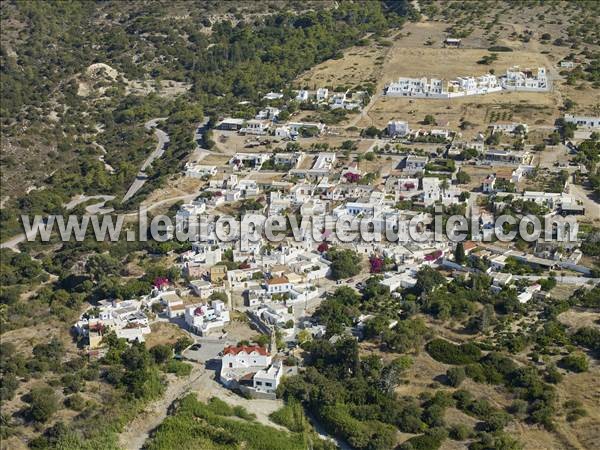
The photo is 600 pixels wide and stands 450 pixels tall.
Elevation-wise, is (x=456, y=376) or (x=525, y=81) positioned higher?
(x=525, y=81)

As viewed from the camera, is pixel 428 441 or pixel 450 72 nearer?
pixel 428 441

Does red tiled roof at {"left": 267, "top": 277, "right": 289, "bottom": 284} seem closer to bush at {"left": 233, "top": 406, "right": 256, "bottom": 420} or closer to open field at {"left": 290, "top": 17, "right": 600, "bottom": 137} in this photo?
bush at {"left": 233, "top": 406, "right": 256, "bottom": 420}

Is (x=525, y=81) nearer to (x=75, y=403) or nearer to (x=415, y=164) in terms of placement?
(x=415, y=164)

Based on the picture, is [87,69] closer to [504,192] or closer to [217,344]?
[504,192]

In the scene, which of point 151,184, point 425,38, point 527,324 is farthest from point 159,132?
point 527,324

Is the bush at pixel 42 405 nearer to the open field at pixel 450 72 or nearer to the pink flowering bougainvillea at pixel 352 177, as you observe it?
the pink flowering bougainvillea at pixel 352 177

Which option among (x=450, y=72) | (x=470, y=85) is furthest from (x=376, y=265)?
(x=450, y=72)

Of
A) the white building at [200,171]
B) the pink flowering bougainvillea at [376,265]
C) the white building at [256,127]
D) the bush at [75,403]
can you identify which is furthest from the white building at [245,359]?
the white building at [256,127]

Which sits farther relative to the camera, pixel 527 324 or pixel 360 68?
pixel 360 68

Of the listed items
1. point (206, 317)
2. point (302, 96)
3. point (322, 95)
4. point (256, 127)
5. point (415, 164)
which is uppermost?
point (322, 95)
